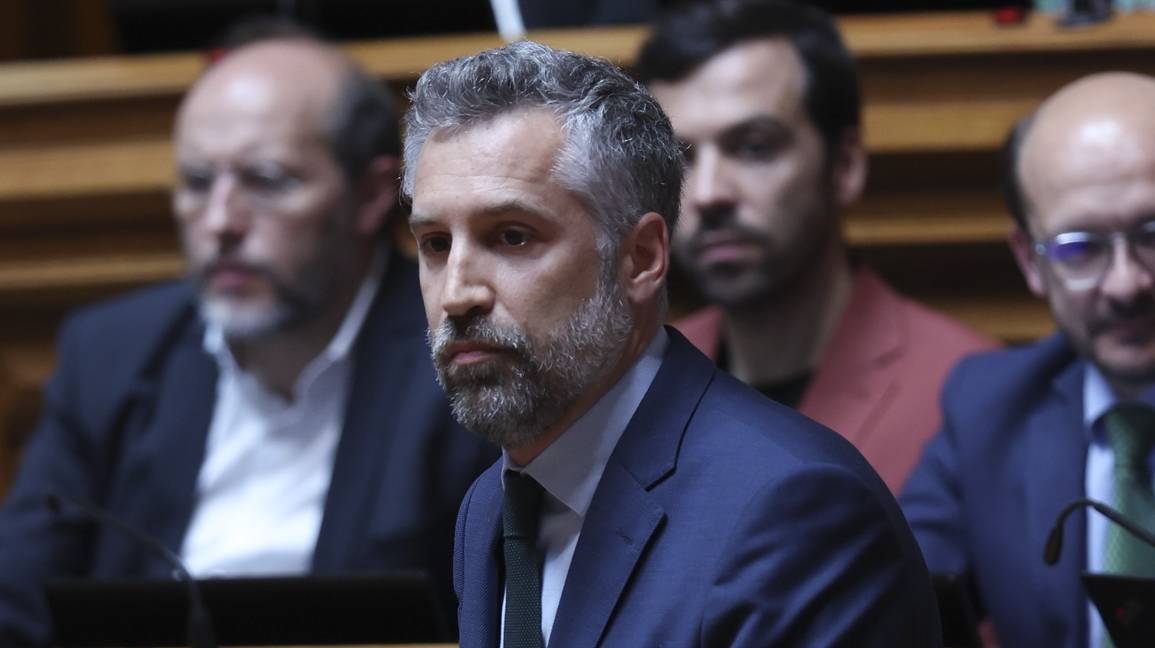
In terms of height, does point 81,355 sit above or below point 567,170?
below

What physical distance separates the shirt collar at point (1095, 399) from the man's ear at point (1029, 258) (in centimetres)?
11

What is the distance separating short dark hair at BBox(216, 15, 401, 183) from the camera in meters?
2.45

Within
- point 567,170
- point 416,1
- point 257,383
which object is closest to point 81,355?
point 257,383

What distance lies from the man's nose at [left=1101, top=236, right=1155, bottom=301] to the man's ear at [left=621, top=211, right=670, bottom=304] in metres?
0.72

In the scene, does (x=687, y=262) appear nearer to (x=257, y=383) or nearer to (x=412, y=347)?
(x=412, y=347)

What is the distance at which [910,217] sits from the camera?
8.32 ft

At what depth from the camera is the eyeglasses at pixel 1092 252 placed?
1.81 m

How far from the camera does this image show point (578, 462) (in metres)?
1.29

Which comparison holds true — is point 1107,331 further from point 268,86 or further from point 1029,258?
point 268,86

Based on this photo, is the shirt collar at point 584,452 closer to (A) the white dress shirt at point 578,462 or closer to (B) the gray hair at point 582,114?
(A) the white dress shirt at point 578,462

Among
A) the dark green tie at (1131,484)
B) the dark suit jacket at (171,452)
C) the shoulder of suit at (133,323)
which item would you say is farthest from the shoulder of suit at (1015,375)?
the shoulder of suit at (133,323)

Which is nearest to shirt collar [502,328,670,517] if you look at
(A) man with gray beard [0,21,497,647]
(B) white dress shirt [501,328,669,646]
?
(B) white dress shirt [501,328,669,646]

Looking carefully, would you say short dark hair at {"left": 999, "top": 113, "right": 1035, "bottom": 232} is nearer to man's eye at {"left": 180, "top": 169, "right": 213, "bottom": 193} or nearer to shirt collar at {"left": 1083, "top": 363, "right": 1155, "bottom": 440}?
shirt collar at {"left": 1083, "top": 363, "right": 1155, "bottom": 440}

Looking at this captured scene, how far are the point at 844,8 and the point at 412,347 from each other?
0.98m
